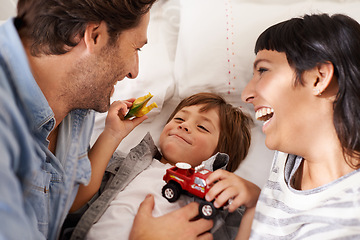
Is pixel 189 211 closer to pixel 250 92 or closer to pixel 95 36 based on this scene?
pixel 250 92

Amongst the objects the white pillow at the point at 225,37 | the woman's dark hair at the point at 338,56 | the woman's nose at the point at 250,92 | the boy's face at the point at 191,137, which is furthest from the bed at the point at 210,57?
the woman's dark hair at the point at 338,56

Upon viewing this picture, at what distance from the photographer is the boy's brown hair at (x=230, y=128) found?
1.52m

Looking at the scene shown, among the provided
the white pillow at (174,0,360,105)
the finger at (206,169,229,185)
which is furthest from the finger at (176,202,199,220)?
the white pillow at (174,0,360,105)

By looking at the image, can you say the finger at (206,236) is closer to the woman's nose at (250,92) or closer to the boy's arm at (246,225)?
the boy's arm at (246,225)

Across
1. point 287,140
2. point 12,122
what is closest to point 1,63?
point 12,122

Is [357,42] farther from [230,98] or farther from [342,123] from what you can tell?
[230,98]

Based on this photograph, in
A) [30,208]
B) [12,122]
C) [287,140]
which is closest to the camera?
[12,122]

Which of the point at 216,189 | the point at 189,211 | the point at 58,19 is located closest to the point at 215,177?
the point at 216,189

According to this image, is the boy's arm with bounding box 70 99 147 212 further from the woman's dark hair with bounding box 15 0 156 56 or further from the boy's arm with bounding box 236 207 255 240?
the boy's arm with bounding box 236 207 255 240

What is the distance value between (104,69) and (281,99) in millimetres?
544

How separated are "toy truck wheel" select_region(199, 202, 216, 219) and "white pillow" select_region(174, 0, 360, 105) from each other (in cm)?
72

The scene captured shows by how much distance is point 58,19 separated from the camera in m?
0.93

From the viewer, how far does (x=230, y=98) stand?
1711 mm

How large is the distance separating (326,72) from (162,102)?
89cm
